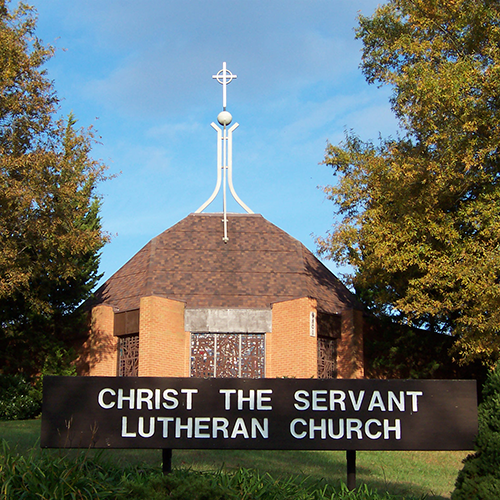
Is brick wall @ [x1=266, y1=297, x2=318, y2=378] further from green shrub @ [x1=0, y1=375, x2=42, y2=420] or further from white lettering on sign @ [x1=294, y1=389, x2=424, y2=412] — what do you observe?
white lettering on sign @ [x1=294, y1=389, x2=424, y2=412]

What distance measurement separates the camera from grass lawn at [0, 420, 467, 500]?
10.0 m

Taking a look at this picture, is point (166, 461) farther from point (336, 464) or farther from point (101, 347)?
point (101, 347)

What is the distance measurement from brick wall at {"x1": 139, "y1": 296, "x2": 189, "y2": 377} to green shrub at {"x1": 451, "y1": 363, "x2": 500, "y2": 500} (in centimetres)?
1658

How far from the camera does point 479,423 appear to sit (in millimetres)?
6906

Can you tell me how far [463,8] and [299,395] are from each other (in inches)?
605

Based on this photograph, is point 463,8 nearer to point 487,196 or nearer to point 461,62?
point 461,62

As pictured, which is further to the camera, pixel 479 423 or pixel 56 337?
pixel 56 337

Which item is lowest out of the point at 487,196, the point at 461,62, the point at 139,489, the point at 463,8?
the point at 139,489

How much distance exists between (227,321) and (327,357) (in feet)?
13.6

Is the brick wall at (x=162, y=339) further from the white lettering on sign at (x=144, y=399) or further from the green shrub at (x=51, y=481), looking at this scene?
the green shrub at (x=51, y=481)

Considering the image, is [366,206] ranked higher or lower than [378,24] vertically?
lower

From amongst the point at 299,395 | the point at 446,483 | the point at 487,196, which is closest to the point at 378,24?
the point at 487,196

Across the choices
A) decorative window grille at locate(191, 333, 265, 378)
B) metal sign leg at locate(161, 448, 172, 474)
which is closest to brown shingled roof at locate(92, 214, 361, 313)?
decorative window grille at locate(191, 333, 265, 378)

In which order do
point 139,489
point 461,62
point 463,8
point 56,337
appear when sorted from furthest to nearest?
point 56,337
point 463,8
point 461,62
point 139,489
